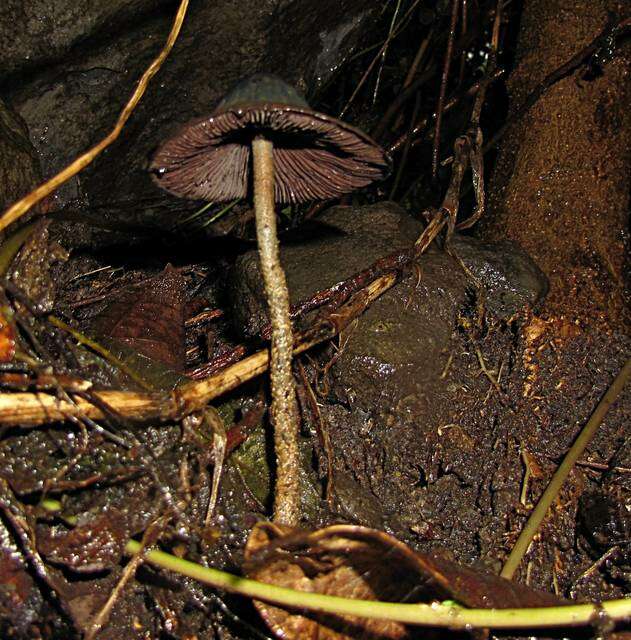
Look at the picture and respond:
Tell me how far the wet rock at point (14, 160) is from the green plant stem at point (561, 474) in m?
2.31

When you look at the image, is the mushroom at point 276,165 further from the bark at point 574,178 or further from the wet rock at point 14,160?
the bark at point 574,178

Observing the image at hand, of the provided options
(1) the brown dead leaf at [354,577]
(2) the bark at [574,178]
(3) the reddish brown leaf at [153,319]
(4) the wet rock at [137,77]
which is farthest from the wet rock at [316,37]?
(1) the brown dead leaf at [354,577]

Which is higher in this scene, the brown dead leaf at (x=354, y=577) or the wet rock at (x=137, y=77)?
the wet rock at (x=137, y=77)

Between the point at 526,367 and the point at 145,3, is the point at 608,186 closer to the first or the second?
the point at 526,367

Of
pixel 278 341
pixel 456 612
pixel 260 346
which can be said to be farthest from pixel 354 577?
pixel 260 346

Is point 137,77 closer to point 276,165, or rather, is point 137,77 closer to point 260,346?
point 276,165

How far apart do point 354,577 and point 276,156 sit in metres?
1.42

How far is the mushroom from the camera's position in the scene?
1702 millimetres

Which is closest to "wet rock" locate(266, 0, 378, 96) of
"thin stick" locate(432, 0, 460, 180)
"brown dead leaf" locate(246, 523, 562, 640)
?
"thin stick" locate(432, 0, 460, 180)

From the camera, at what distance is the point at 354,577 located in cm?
167

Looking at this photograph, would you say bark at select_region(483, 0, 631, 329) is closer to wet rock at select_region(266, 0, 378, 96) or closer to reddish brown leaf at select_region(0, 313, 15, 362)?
wet rock at select_region(266, 0, 378, 96)

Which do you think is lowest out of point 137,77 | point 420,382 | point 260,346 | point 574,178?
point 420,382

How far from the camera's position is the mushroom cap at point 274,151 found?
1678 mm

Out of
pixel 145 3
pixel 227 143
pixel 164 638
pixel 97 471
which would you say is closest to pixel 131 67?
pixel 145 3
